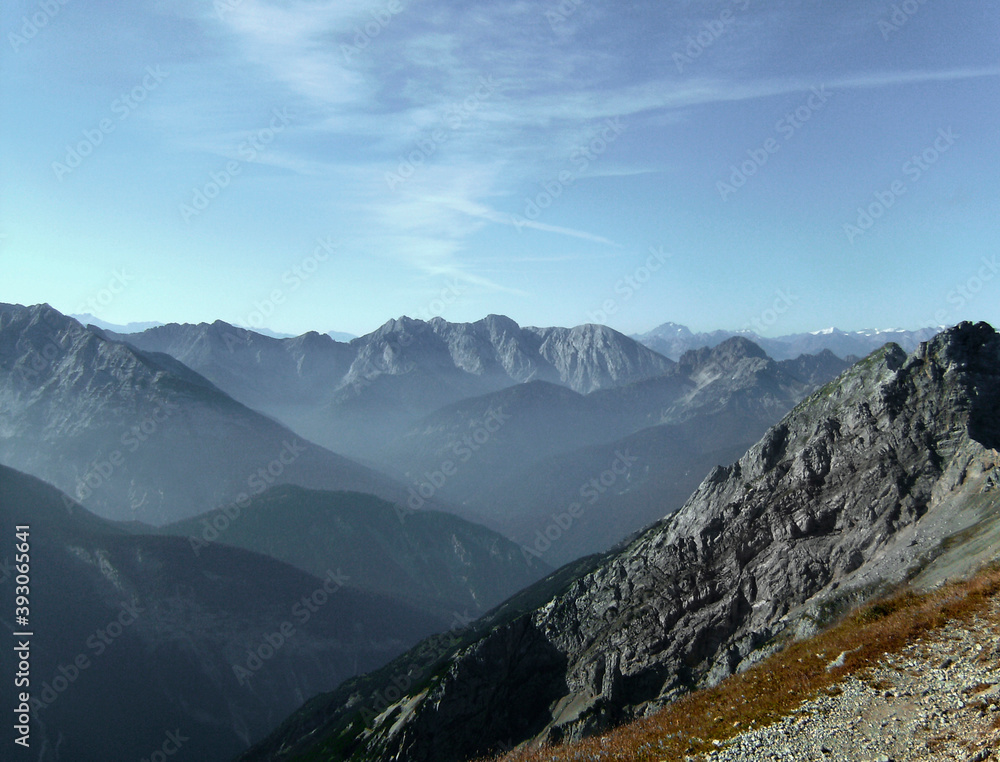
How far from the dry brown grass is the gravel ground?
720 millimetres

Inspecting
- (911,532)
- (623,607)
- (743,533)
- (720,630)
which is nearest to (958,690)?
(911,532)

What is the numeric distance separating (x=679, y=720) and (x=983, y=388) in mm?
44539

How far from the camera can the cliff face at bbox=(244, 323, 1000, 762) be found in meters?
41.6

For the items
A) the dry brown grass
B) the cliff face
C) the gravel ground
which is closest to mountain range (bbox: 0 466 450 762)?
the cliff face

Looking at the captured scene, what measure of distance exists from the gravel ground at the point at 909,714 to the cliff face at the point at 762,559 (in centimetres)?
1531

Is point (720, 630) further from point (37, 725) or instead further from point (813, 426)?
point (37, 725)

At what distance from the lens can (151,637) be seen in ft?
489

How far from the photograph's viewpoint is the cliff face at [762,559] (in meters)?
41.6

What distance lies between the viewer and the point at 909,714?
754 inches

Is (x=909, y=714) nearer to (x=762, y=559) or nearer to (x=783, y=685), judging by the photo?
(x=783, y=685)

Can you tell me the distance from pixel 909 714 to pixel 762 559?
33.5 m

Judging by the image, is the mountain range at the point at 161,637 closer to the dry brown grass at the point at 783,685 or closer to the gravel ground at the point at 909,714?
the dry brown grass at the point at 783,685

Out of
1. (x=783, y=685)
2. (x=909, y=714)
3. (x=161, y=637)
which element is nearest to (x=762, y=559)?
(x=783, y=685)

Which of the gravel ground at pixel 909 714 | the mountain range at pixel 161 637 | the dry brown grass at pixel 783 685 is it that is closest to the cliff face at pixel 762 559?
the dry brown grass at pixel 783 685
